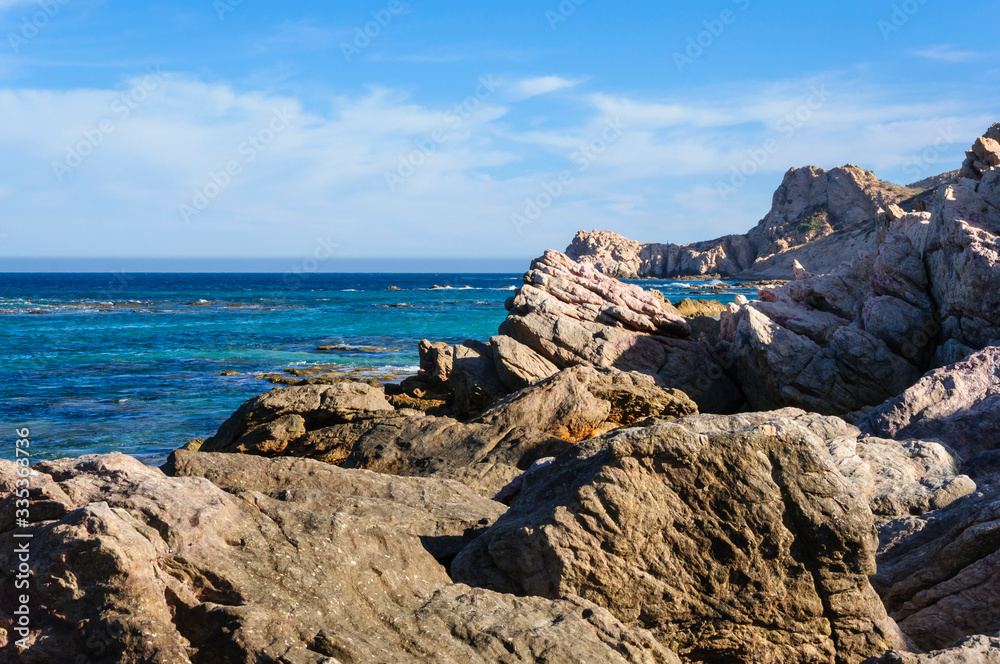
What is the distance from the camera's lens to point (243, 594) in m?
5.52

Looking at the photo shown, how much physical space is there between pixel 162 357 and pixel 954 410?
3892 centimetres

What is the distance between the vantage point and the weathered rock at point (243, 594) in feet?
17.0

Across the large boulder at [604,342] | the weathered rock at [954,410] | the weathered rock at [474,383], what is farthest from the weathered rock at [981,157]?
the weathered rock at [474,383]

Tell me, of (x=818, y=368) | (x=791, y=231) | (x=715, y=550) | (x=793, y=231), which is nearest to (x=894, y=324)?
(x=818, y=368)

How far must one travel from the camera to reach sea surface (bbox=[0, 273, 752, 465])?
24766mm

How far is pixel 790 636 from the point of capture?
21.3 ft

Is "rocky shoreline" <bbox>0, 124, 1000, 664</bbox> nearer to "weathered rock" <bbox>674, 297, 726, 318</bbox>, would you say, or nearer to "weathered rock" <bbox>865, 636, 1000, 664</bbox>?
"weathered rock" <bbox>865, 636, 1000, 664</bbox>

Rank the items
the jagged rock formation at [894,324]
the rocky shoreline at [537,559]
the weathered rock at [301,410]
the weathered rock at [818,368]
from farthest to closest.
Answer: the weathered rock at [818,368] → the jagged rock formation at [894,324] → the weathered rock at [301,410] → the rocky shoreline at [537,559]

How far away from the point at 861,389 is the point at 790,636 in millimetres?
15958

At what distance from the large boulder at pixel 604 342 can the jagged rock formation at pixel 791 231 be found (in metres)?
126

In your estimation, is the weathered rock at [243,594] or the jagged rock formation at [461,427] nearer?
the weathered rock at [243,594]

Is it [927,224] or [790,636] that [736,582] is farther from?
[927,224]

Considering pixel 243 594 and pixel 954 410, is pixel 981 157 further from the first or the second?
pixel 243 594

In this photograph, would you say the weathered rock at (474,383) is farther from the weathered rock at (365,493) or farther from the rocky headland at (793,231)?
the rocky headland at (793,231)
